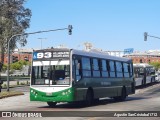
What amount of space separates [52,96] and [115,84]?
22.9 feet

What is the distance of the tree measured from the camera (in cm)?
6350

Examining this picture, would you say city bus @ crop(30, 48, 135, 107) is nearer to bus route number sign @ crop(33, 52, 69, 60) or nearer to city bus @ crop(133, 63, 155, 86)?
bus route number sign @ crop(33, 52, 69, 60)

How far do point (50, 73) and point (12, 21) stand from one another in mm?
44773

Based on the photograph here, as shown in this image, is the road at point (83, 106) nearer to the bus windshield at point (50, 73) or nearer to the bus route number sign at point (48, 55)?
the bus windshield at point (50, 73)

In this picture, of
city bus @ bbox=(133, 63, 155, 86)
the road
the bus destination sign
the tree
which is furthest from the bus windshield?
the tree

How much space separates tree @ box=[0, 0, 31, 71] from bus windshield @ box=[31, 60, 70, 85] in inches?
1635

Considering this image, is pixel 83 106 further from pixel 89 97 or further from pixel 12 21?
pixel 12 21

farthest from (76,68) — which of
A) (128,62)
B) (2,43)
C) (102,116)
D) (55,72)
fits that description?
(2,43)

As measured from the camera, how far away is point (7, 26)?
63.7 meters

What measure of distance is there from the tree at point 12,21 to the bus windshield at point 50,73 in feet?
136

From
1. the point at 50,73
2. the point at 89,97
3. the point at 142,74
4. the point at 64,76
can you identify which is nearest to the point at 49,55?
the point at 50,73

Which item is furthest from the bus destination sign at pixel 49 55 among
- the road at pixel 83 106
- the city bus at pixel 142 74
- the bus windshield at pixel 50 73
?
the city bus at pixel 142 74

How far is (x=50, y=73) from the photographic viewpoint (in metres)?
22.0

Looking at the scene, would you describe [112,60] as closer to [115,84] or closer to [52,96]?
[115,84]
